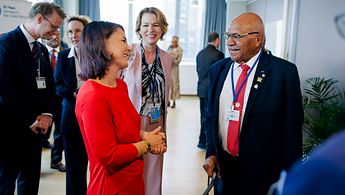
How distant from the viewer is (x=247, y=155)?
1685mm

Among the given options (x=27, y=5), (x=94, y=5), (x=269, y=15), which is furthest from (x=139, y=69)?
(x=94, y=5)

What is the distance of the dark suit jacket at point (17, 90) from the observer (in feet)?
6.85

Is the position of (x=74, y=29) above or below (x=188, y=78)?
above

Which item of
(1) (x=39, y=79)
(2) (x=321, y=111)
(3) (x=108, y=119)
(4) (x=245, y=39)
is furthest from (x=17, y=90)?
(2) (x=321, y=111)

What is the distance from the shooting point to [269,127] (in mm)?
1642

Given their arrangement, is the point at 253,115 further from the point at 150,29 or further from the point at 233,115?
the point at 150,29

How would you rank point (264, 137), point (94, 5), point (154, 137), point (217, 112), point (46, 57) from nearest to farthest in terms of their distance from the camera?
point (154, 137), point (264, 137), point (217, 112), point (46, 57), point (94, 5)

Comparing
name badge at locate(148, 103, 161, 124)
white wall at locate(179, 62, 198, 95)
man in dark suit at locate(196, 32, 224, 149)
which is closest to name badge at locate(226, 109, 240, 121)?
name badge at locate(148, 103, 161, 124)

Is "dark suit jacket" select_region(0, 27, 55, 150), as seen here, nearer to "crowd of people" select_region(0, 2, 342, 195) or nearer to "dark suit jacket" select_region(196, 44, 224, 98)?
"crowd of people" select_region(0, 2, 342, 195)

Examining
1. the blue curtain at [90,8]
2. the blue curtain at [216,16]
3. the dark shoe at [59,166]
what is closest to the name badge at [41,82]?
the dark shoe at [59,166]

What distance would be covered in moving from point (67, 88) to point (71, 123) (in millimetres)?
297

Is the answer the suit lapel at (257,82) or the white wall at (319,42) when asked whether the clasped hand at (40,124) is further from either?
the white wall at (319,42)

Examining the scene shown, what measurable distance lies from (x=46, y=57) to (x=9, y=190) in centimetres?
99

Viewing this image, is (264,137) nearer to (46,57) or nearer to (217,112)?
(217,112)
